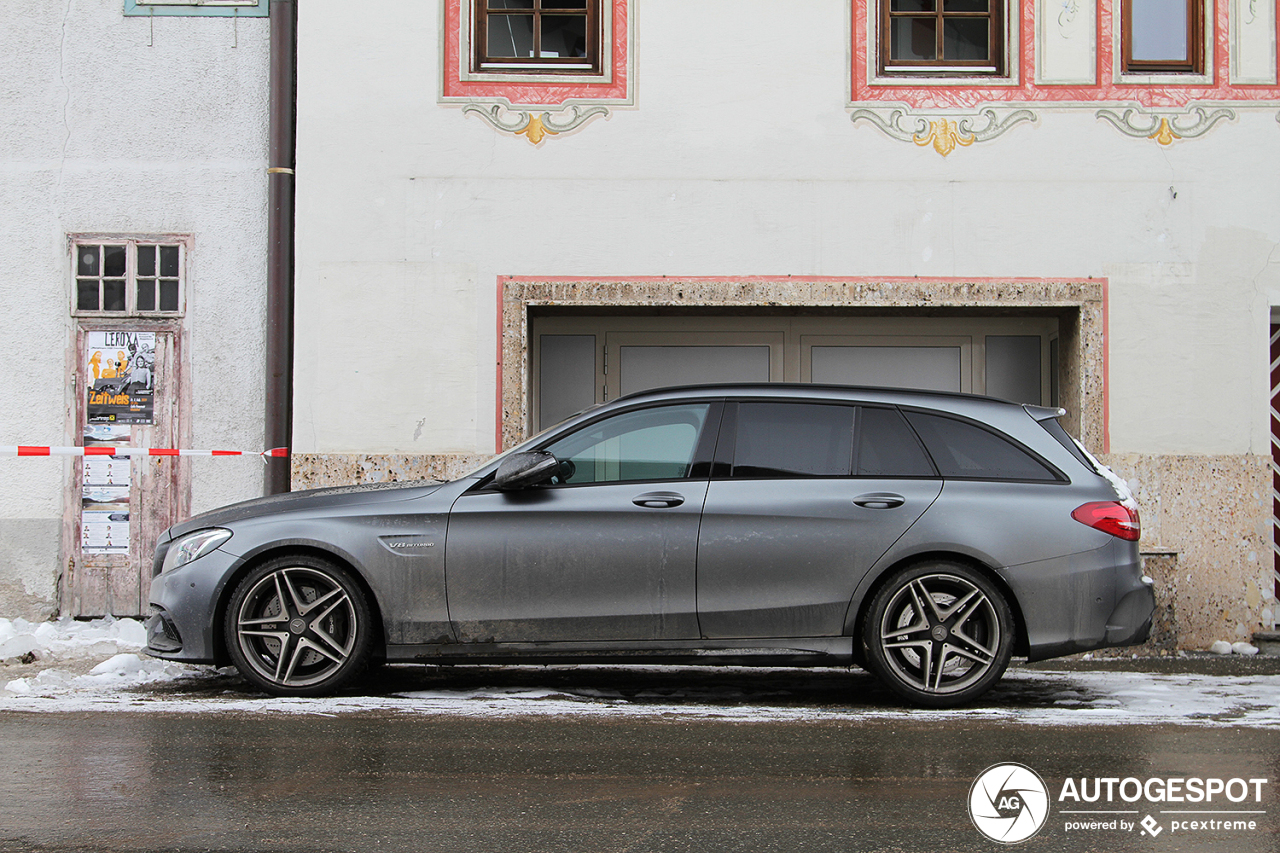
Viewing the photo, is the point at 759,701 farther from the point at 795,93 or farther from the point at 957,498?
the point at 795,93

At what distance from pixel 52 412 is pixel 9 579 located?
131 cm

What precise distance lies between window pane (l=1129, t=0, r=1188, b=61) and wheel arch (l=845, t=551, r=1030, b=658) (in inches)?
212

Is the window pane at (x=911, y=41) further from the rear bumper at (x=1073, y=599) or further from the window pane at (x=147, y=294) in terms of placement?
the window pane at (x=147, y=294)

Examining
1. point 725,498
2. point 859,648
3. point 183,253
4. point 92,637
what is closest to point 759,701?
point 859,648

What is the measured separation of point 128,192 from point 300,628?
5.05 m

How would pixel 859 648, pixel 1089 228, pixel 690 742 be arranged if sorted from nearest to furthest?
pixel 690 742 → pixel 859 648 → pixel 1089 228

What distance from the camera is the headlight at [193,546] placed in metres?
6.62

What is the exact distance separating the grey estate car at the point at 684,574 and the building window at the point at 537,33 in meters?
4.52

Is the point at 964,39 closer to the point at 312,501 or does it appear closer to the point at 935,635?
the point at 935,635

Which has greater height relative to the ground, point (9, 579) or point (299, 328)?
point (299, 328)

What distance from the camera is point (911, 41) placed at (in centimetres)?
1012

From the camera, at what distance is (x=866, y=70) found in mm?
9914

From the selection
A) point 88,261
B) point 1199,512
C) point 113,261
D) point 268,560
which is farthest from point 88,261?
point 1199,512

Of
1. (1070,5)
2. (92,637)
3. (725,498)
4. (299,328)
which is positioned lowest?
(92,637)
